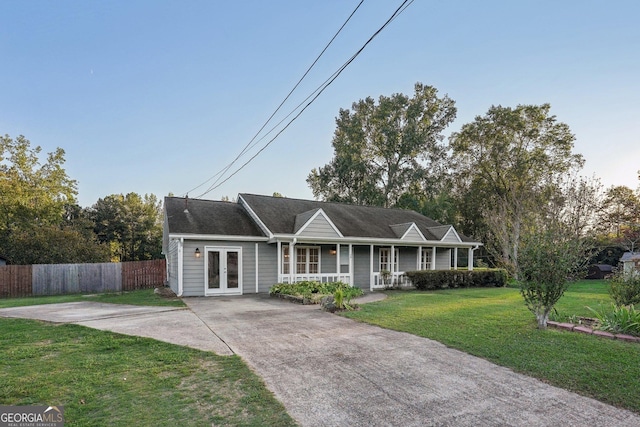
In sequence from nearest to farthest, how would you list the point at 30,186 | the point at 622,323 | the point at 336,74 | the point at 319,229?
the point at 622,323 < the point at 336,74 < the point at 319,229 < the point at 30,186

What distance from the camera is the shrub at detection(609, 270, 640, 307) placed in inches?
303

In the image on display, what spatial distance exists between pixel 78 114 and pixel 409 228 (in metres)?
16.5

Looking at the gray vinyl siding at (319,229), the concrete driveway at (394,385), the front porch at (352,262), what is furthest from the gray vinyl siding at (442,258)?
the concrete driveway at (394,385)

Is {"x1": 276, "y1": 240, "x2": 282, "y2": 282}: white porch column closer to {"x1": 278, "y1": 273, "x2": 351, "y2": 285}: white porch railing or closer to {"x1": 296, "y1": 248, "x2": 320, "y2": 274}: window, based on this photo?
{"x1": 278, "y1": 273, "x2": 351, "y2": 285}: white porch railing

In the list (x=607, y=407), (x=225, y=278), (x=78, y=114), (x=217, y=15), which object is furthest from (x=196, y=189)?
(x=607, y=407)

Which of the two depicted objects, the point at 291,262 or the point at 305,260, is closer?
the point at 291,262

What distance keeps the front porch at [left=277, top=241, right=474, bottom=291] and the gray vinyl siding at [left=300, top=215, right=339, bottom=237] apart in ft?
1.64

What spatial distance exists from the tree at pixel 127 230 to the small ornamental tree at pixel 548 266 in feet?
114

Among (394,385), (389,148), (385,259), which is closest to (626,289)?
(394,385)

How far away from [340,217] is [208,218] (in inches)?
276

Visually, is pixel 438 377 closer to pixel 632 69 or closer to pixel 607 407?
pixel 607 407

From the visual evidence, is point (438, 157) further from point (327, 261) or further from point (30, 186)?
point (30, 186)

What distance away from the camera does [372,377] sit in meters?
4.27

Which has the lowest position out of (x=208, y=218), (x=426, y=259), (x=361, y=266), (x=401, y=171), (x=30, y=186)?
(x=361, y=266)
